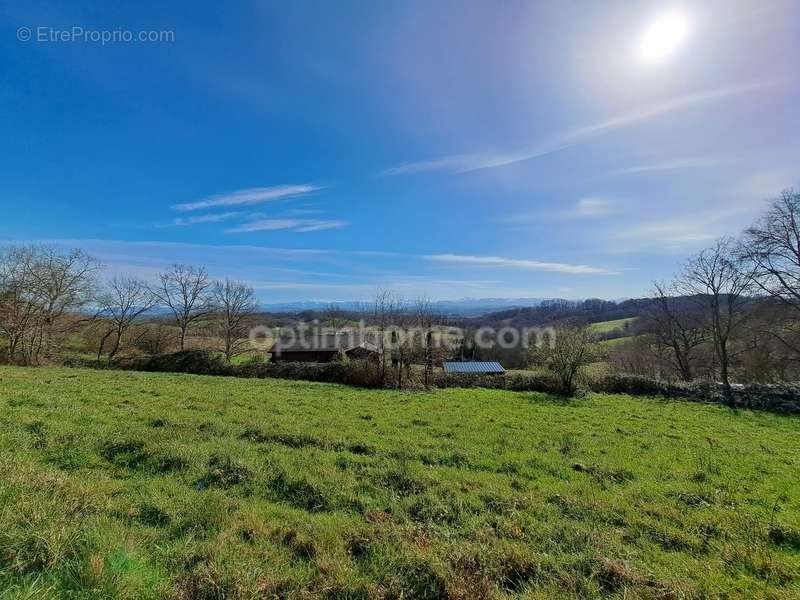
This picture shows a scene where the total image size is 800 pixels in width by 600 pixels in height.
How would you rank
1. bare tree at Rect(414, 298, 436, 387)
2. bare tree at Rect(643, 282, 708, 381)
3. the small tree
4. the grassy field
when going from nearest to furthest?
the grassy field, the small tree, bare tree at Rect(414, 298, 436, 387), bare tree at Rect(643, 282, 708, 381)

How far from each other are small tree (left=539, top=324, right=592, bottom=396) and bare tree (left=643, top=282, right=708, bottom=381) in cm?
1633

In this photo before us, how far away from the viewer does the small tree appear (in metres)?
19.6

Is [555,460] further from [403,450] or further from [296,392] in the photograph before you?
[296,392]

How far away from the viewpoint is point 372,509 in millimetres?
4961

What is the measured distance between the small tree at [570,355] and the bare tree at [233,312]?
32.6m

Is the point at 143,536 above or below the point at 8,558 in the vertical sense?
below

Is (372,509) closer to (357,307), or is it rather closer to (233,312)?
A: (357,307)

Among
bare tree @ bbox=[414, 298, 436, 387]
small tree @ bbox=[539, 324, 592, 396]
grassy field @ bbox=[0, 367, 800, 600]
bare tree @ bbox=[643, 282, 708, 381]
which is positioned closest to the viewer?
grassy field @ bbox=[0, 367, 800, 600]

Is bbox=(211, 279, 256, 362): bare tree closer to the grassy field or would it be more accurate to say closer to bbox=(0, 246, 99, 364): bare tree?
bbox=(0, 246, 99, 364): bare tree

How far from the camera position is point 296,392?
1683 cm

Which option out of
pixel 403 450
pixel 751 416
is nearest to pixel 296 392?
pixel 403 450

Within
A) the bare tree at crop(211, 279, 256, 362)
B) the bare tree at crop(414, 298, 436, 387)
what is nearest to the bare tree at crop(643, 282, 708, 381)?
the bare tree at crop(414, 298, 436, 387)

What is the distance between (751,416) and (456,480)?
17.5 m

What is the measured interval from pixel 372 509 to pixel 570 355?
A: 1747cm
